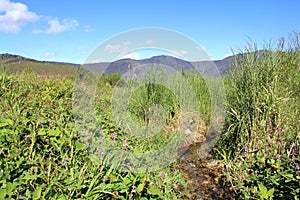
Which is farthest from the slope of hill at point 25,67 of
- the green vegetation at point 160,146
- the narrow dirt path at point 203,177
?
the narrow dirt path at point 203,177

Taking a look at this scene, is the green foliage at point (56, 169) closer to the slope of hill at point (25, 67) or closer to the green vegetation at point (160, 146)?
the green vegetation at point (160, 146)

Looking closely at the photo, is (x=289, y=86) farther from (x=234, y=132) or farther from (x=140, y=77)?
(x=140, y=77)

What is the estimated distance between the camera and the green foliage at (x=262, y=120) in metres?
2.60

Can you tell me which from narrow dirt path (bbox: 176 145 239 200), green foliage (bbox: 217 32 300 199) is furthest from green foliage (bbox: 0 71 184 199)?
green foliage (bbox: 217 32 300 199)

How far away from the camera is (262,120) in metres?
2.91

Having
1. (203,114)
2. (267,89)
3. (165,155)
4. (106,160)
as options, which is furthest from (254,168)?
(203,114)

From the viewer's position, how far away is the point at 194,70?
6.07m

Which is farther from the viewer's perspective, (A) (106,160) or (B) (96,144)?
(B) (96,144)

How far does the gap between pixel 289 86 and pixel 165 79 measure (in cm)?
259

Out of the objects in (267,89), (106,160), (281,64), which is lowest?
(106,160)

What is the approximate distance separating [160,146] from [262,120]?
126 cm

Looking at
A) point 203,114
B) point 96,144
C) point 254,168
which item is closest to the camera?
point 96,144

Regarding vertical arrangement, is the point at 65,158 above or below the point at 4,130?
below

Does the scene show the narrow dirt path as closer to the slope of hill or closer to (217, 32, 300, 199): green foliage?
(217, 32, 300, 199): green foliage
